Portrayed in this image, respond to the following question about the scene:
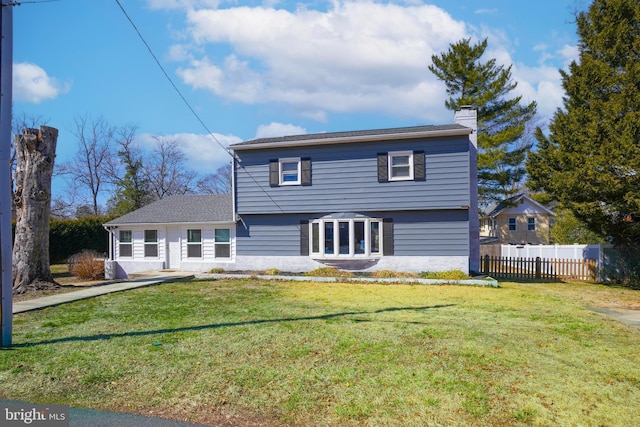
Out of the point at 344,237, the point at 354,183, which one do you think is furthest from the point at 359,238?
the point at 354,183

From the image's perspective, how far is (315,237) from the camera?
56.5 feet

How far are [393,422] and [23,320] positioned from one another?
7807mm

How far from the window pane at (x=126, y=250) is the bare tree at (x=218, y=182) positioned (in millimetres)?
27251

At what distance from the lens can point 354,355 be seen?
5785mm

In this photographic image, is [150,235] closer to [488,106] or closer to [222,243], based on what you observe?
[222,243]

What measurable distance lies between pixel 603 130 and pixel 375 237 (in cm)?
907

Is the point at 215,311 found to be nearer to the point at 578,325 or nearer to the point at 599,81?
the point at 578,325

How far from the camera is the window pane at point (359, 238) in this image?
1664cm

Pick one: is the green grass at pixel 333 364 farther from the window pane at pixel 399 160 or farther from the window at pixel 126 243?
the window at pixel 126 243

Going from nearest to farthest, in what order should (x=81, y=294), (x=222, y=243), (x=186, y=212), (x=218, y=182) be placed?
(x=81, y=294) → (x=222, y=243) → (x=186, y=212) → (x=218, y=182)

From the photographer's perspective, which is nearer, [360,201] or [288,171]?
[360,201]

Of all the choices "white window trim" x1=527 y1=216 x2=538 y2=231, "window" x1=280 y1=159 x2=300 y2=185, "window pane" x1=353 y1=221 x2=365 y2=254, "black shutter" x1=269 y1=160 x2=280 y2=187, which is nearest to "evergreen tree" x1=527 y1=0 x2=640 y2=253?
"window pane" x1=353 y1=221 x2=365 y2=254

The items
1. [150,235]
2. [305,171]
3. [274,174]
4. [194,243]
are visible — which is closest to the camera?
[305,171]

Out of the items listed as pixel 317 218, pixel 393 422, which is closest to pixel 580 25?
pixel 317 218
